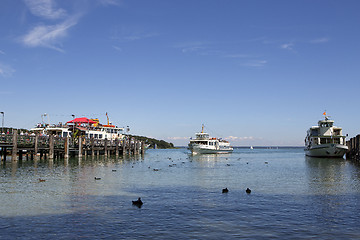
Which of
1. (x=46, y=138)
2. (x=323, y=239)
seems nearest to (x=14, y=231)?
(x=323, y=239)

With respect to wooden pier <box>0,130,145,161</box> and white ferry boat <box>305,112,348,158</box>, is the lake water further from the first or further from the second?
white ferry boat <box>305,112,348,158</box>

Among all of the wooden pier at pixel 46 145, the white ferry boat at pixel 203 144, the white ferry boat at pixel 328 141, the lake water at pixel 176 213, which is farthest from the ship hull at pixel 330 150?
the wooden pier at pixel 46 145

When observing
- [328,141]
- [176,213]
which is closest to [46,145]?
[176,213]

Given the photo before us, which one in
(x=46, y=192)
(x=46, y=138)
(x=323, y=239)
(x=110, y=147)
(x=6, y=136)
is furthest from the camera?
(x=110, y=147)

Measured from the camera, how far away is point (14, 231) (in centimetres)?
1323

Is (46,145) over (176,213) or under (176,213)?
over

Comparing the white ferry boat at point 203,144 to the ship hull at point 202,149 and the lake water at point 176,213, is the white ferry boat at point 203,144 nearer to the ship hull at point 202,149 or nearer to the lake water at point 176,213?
the ship hull at point 202,149

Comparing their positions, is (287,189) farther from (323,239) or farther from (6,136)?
(6,136)

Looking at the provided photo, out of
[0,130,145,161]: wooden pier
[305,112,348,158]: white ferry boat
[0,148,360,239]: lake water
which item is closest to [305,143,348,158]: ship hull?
[305,112,348,158]: white ferry boat

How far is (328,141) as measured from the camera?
236 ft

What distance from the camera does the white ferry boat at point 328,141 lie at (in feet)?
218

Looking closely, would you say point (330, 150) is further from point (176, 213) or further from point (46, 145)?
point (176, 213)

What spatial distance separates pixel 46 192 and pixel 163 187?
8640 millimetres

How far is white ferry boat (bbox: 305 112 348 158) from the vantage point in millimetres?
66438
